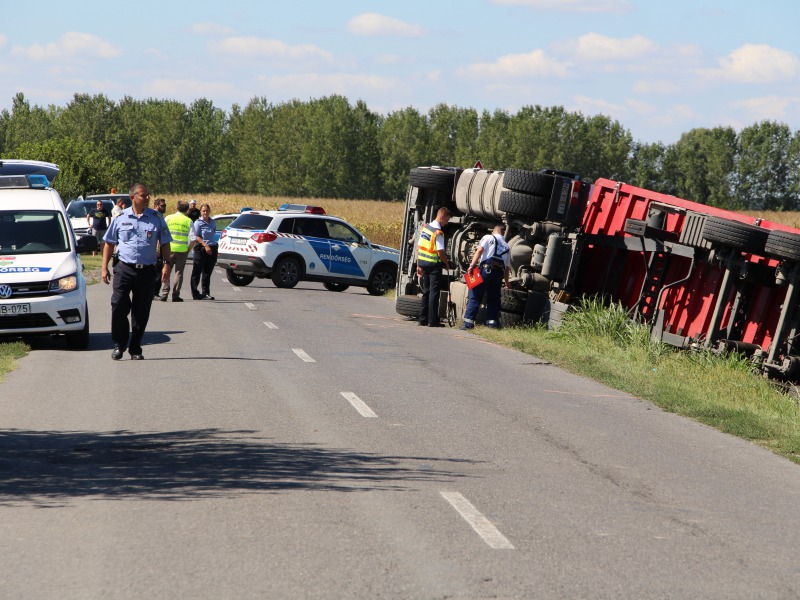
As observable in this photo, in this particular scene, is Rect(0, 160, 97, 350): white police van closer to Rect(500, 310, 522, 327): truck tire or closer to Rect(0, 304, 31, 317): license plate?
Rect(0, 304, 31, 317): license plate

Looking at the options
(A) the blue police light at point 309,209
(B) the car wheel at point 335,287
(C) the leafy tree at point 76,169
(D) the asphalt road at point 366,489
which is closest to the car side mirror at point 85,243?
(D) the asphalt road at point 366,489

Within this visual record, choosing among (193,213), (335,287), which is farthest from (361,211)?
(193,213)

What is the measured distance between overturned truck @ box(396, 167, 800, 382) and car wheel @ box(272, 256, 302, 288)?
25.2ft

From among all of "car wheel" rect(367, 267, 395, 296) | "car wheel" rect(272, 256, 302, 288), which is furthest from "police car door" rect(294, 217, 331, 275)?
"car wheel" rect(367, 267, 395, 296)

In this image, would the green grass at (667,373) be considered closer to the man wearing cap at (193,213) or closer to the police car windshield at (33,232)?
the police car windshield at (33,232)

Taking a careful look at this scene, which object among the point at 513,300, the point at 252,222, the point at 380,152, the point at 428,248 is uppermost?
the point at 428,248

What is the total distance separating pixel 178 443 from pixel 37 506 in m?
2.09

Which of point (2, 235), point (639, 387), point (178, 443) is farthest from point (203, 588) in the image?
point (2, 235)

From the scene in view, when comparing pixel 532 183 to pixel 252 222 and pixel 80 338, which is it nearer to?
pixel 80 338

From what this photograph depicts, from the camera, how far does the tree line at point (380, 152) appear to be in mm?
129375

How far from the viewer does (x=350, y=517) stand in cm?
693

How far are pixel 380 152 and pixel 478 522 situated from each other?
452ft

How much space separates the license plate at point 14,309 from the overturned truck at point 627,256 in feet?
26.1

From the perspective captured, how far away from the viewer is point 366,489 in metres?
7.69
